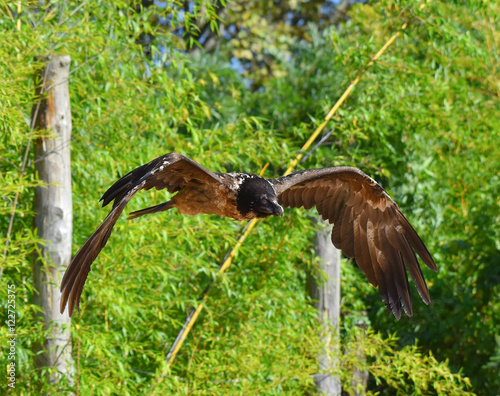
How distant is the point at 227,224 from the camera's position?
13.5 feet

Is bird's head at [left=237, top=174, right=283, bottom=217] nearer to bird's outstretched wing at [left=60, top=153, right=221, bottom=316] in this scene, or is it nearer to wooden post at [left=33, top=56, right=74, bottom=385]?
bird's outstretched wing at [left=60, top=153, right=221, bottom=316]

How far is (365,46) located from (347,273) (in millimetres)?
1645

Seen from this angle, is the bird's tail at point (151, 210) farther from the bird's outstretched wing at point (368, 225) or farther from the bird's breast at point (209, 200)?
the bird's outstretched wing at point (368, 225)

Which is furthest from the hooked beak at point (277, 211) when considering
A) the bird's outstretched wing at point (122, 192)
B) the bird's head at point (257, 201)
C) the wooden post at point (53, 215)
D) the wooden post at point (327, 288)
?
the wooden post at point (327, 288)

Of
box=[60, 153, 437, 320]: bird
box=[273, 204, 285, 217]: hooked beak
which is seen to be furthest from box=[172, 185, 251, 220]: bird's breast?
box=[273, 204, 285, 217]: hooked beak

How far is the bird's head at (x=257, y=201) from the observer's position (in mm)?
3018

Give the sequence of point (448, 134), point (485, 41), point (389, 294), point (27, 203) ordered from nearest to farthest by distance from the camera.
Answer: point (389, 294), point (27, 203), point (448, 134), point (485, 41)

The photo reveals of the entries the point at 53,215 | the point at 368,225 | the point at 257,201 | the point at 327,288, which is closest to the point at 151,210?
the point at 257,201

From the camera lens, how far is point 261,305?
4.12m

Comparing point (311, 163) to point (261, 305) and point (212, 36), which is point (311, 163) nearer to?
point (261, 305)

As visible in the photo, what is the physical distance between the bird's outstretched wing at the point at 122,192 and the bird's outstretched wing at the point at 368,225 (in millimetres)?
512

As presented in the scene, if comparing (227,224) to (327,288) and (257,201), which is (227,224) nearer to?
(327,288)

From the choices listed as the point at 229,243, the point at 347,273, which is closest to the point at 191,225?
the point at 229,243

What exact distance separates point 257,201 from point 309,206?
81 cm
